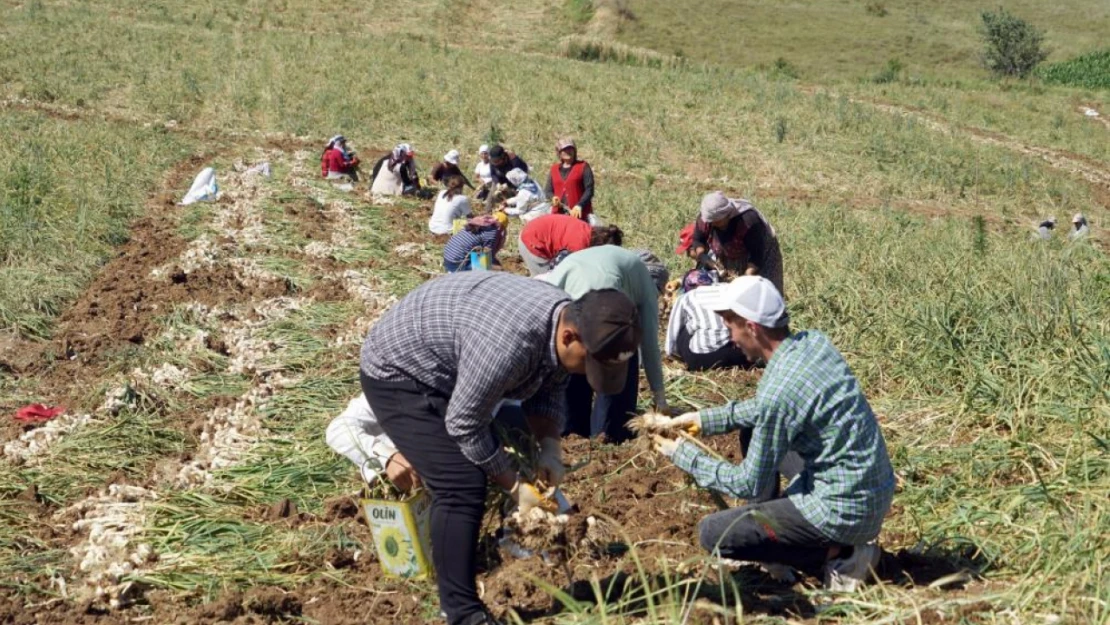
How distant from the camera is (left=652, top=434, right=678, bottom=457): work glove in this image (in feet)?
11.8

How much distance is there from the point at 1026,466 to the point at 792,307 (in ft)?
10.4

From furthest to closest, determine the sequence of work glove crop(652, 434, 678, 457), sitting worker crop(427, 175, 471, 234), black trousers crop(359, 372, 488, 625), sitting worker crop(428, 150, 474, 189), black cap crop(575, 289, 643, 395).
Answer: sitting worker crop(428, 150, 474, 189)
sitting worker crop(427, 175, 471, 234)
work glove crop(652, 434, 678, 457)
black trousers crop(359, 372, 488, 625)
black cap crop(575, 289, 643, 395)

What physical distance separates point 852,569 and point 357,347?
3838 millimetres

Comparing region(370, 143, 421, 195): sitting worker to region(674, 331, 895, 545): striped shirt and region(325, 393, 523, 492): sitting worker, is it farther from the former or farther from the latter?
region(674, 331, 895, 545): striped shirt

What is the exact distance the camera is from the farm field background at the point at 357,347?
12.6 ft

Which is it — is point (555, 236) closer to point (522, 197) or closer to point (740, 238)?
point (740, 238)

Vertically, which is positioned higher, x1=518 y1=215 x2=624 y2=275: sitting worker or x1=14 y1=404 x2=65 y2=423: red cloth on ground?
x1=518 y1=215 x2=624 y2=275: sitting worker

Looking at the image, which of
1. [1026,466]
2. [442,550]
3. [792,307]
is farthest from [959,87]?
[442,550]

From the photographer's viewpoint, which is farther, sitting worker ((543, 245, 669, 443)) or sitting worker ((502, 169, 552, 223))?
sitting worker ((502, 169, 552, 223))

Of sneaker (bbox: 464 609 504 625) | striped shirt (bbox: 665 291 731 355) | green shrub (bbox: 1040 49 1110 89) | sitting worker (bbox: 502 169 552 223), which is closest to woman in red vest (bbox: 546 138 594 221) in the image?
sitting worker (bbox: 502 169 552 223)

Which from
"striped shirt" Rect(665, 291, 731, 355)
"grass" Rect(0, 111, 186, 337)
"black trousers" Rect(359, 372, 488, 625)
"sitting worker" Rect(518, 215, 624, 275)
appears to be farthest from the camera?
"grass" Rect(0, 111, 186, 337)

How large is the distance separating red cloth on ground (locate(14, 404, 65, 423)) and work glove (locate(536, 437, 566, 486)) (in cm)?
341

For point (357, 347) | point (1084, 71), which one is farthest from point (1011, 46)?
point (357, 347)

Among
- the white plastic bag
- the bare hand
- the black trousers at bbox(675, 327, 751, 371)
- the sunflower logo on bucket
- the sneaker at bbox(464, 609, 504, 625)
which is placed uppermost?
the bare hand
